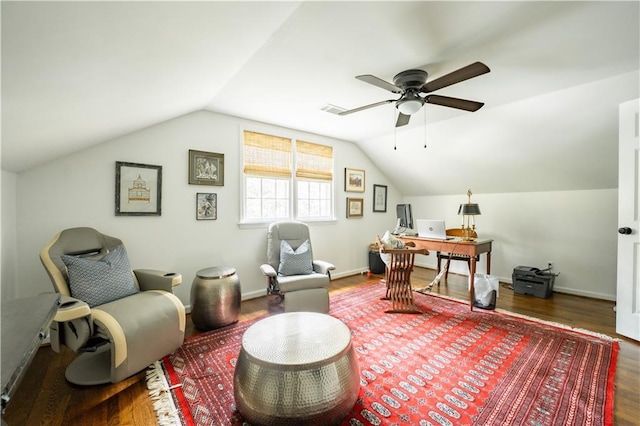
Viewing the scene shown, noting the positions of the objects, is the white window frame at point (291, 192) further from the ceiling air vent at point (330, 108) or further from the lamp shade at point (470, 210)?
the lamp shade at point (470, 210)

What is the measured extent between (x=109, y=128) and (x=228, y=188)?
1.40m

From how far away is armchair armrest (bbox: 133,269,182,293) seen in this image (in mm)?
2385

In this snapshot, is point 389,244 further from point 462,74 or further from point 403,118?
point 462,74

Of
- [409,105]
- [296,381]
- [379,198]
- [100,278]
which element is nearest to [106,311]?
[100,278]

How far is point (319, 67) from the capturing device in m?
2.29

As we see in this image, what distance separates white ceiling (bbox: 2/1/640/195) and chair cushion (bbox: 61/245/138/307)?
0.87 m

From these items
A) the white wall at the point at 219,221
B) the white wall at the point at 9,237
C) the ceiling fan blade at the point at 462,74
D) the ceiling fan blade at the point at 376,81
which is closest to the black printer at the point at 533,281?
the white wall at the point at 219,221

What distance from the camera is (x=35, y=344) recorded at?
842 mm

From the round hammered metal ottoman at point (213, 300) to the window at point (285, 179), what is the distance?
1.11 metres

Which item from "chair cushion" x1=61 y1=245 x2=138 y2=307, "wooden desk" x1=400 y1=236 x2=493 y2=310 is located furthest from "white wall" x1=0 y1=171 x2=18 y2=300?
"wooden desk" x1=400 y1=236 x2=493 y2=310

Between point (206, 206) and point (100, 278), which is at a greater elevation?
point (206, 206)

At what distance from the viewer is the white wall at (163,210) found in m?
2.40

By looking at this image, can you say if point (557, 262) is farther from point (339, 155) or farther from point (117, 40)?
point (117, 40)

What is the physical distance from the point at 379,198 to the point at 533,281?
2733 mm
